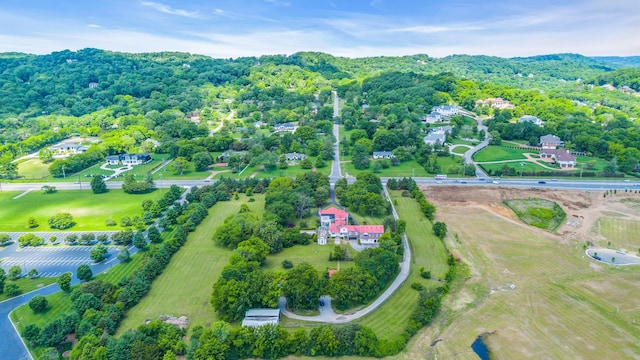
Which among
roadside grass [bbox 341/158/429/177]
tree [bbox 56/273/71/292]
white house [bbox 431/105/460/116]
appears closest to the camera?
tree [bbox 56/273/71/292]

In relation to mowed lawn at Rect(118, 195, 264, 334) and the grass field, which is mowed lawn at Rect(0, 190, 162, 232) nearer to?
mowed lawn at Rect(118, 195, 264, 334)

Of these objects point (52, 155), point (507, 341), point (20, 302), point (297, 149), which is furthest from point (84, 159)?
point (507, 341)

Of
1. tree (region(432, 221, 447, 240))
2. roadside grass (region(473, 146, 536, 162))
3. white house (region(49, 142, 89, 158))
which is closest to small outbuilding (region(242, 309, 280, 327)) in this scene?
tree (region(432, 221, 447, 240))

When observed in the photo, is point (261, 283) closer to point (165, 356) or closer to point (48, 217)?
point (165, 356)

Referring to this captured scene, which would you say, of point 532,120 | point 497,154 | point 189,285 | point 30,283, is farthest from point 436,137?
point 30,283

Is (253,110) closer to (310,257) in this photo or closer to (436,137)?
(436,137)

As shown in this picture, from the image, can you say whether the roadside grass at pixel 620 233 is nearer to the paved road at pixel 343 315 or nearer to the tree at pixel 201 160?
the paved road at pixel 343 315
